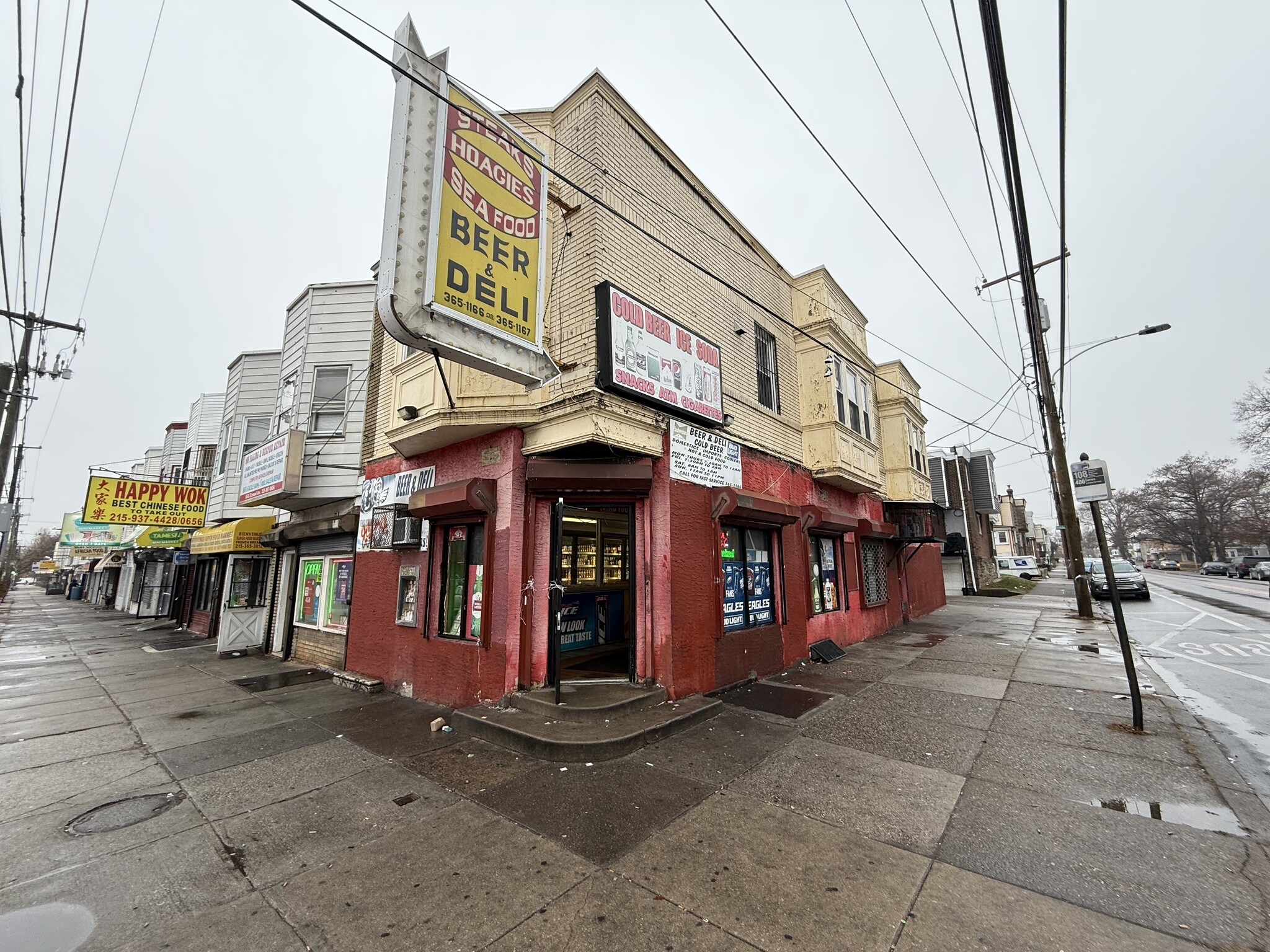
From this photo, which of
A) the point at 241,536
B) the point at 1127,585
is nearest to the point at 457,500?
the point at 241,536

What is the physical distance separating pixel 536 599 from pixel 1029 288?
35.5 ft

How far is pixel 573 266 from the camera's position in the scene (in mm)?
7523

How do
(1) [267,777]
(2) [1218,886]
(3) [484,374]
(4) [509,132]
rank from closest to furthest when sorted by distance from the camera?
(2) [1218,886], (1) [267,777], (4) [509,132], (3) [484,374]

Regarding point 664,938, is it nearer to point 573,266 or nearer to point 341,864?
point 341,864

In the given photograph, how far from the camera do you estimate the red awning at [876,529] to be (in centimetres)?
1259

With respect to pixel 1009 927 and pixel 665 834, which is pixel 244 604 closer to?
pixel 665 834

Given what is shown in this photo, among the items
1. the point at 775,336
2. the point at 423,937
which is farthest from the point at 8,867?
the point at 775,336

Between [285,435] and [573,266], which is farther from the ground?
[573,266]

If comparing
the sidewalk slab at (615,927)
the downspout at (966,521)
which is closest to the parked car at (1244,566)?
the downspout at (966,521)

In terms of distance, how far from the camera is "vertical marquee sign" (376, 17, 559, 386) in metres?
4.80

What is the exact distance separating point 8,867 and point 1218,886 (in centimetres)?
837

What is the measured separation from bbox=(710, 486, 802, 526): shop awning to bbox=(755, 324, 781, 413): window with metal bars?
2.29m

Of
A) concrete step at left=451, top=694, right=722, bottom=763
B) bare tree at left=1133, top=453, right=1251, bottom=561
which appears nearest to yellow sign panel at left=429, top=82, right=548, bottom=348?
concrete step at left=451, top=694, right=722, bottom=763

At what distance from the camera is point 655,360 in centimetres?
759
